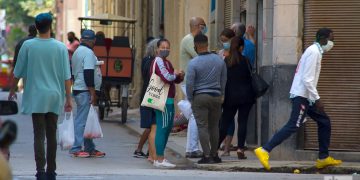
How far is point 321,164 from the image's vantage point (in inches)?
553

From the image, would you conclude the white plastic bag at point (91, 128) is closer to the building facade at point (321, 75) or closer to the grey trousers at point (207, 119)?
the grey trousers at point (207, 119)

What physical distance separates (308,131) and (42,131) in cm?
485

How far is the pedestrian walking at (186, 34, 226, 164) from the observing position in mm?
14391

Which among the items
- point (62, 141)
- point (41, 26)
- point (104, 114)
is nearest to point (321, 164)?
point (62, 141)

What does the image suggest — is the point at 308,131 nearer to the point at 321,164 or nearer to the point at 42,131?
the point at 321,164

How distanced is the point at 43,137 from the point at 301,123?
391cm

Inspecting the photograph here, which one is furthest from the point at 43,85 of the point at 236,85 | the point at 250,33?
the point at 250,33

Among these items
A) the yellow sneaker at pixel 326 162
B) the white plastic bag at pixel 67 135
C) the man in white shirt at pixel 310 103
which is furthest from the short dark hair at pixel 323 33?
the white plastic bag at pixel 67 135

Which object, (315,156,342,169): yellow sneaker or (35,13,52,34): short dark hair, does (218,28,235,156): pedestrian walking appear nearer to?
(315,156,342,169): yellow sneaker

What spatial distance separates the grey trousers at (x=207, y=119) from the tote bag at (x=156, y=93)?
0.40 metres

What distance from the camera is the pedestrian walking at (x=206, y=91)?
14391 millimetres

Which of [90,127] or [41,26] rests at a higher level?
[41,26]

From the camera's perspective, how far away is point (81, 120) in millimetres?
15695

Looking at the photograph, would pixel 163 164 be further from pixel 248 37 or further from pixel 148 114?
pixel 248 37
